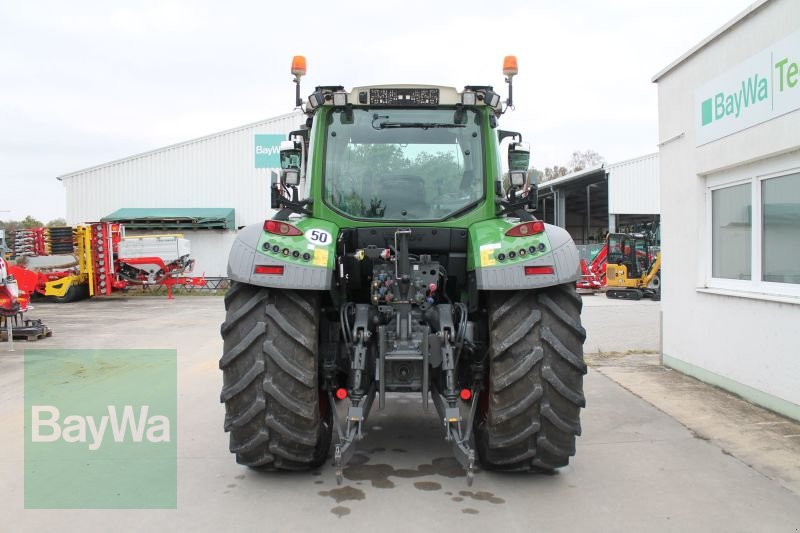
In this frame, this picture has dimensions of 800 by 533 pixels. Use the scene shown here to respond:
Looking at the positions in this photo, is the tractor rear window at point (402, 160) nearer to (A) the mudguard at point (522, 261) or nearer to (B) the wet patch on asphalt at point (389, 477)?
(A) the mudguard at point (522, 261)

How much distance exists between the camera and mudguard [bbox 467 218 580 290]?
378 cm

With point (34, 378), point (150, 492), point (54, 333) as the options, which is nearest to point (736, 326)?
point (150, 492)

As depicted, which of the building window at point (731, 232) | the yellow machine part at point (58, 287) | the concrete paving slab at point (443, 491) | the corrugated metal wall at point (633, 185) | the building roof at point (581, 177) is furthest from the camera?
the corrugated metal wall at point (633, 185)

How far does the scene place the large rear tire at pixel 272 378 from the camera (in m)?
3.76

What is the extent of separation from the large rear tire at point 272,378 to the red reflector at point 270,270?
6.0 inches

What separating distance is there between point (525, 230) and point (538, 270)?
30cm

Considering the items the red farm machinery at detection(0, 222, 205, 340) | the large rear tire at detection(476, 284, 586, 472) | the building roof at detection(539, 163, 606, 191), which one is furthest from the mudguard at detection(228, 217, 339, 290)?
the building roof at detection(539, 163, 606, 191)

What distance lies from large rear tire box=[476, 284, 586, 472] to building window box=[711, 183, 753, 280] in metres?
3.46

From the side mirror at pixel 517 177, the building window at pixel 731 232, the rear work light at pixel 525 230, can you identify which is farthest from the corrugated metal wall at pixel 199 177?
the rear work light at pixel 525 230

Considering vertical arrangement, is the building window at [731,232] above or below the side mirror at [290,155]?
below

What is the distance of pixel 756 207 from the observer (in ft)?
19.9

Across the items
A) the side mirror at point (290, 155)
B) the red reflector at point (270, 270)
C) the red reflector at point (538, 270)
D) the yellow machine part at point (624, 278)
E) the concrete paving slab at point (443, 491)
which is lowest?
the concrete paving slab at point (443, 491)

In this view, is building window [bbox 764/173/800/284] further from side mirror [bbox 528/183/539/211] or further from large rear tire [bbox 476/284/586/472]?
large rear tire [bbox 476/284/586/472]

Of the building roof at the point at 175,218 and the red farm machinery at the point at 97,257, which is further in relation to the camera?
the building roof at the point at 175,218
